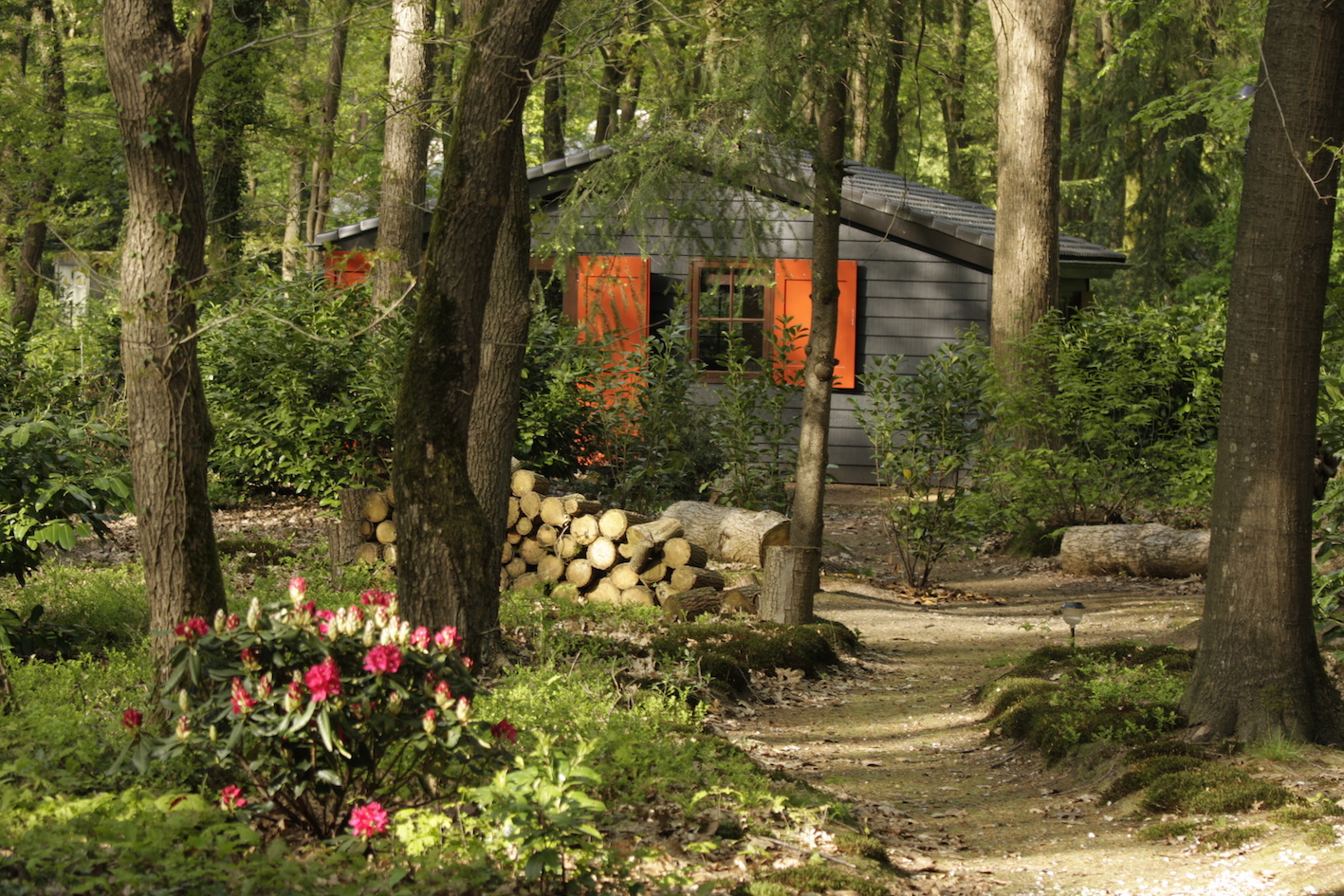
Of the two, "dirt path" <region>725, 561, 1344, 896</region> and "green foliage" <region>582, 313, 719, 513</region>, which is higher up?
"green foliage" <region>582, 313, 719, 513</region>

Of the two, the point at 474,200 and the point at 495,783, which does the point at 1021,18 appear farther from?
the point at 495,783

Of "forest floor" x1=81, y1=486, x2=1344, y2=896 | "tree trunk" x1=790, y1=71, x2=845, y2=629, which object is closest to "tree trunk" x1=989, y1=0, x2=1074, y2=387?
"forest floor" x1=81, y1=486, x2=1344, y2=896

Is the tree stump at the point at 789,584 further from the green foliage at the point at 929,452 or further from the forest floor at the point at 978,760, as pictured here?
the green foliage at the point at 929,452

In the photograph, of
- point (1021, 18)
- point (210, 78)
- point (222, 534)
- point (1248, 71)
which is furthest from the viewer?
point (210, 78)

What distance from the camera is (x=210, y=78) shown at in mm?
13961

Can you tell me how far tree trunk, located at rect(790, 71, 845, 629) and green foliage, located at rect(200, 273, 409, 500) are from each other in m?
3.49

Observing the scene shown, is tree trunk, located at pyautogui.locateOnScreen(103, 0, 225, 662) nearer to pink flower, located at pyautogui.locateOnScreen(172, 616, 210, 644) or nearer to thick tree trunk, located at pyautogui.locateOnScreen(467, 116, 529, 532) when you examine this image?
pink flower, located at pyautogui.locateOnScreen(172, 616, 210, 644)

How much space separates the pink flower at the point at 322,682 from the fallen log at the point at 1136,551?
880 centimetres

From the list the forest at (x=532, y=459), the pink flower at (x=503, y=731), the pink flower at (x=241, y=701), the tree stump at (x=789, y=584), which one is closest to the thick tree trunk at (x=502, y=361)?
the forest at (x=532, y=459)

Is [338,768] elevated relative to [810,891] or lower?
elevated

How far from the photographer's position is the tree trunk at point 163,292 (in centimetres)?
423

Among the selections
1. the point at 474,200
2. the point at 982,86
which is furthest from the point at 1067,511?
the point at 982,86

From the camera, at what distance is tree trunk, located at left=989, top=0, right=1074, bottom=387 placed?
12.2 metres

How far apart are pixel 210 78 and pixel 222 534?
6993 mm
